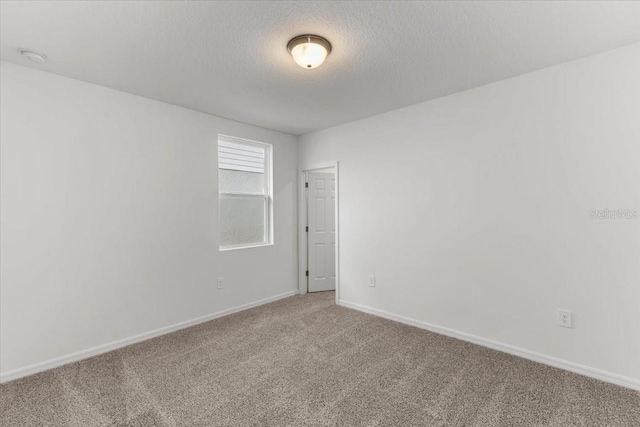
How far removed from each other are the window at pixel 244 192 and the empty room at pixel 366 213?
187mm

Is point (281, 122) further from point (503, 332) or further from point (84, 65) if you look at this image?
point (503, 332)

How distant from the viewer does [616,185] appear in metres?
2.24

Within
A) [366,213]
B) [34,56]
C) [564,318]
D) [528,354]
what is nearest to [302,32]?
[34,56]

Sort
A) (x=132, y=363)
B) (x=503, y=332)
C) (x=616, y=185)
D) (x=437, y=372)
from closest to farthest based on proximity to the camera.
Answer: (x=616, y=185)
(x=437, y=372)
(x=132, y=363)
(x=503, y=332)

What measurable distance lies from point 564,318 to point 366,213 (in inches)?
85.1

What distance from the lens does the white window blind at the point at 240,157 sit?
3920 millimetres

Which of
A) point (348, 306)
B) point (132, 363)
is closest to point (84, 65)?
point (132, 363)

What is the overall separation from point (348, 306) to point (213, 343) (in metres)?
1.81

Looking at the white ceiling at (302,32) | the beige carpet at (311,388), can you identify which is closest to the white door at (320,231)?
the beige carpet at (311,388)

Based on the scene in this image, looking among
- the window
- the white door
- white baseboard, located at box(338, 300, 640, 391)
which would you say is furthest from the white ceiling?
white baseboard, located at box(338, 300, 640, 391)

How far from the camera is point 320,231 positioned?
193 inches

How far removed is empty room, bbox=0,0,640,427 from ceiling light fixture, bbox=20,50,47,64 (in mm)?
18

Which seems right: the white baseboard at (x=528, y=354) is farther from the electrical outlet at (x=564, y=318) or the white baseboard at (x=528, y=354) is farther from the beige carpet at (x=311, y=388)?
the electrical outlet at (x=564, y=318)

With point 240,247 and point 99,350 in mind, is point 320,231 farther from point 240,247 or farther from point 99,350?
point 99,350
